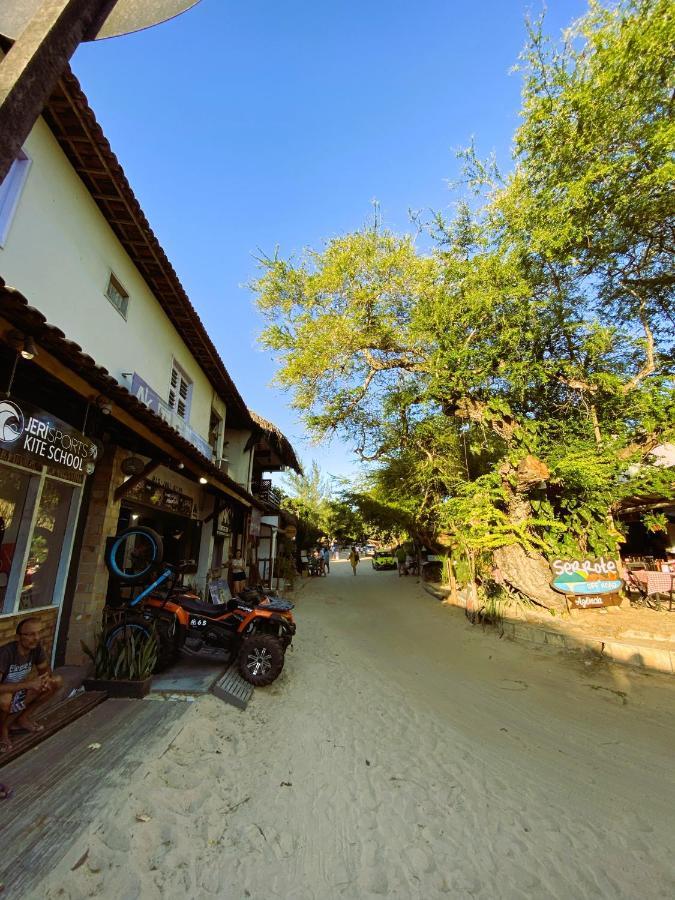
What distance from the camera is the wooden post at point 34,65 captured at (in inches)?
43.5

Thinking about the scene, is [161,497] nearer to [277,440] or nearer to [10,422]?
[10,422]

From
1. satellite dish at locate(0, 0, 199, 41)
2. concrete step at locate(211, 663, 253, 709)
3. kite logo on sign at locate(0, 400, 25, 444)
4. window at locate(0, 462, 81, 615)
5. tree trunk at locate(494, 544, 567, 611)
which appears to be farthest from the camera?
tree trunk at locate(494, 544, 567, 611)

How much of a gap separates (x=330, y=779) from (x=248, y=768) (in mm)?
767

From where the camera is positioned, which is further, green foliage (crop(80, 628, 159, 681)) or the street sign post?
green foliage (crop(80, 628, 159, 681))

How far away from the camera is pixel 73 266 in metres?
5.47

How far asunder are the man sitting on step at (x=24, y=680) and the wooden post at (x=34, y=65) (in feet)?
12.3

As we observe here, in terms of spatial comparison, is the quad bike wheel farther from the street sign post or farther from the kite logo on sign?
the street sign post

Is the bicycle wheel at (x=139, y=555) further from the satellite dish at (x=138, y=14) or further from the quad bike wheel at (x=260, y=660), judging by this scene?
the satellite dish at (x=138, y=14)

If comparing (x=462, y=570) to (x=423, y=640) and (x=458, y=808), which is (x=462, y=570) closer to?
(x=423, y=640)

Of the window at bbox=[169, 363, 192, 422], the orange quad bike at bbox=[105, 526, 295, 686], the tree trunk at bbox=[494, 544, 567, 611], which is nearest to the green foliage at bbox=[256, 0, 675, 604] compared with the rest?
the tree trunk at bbox=[494, 544, 567, 611]

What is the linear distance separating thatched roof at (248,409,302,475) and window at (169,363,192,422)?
3734 millimetres

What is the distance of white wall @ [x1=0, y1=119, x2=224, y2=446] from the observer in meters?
4.65

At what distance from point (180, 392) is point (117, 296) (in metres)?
3.26

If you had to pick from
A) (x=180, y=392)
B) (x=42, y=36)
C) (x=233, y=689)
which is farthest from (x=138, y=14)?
→ (x=180, y=392)
